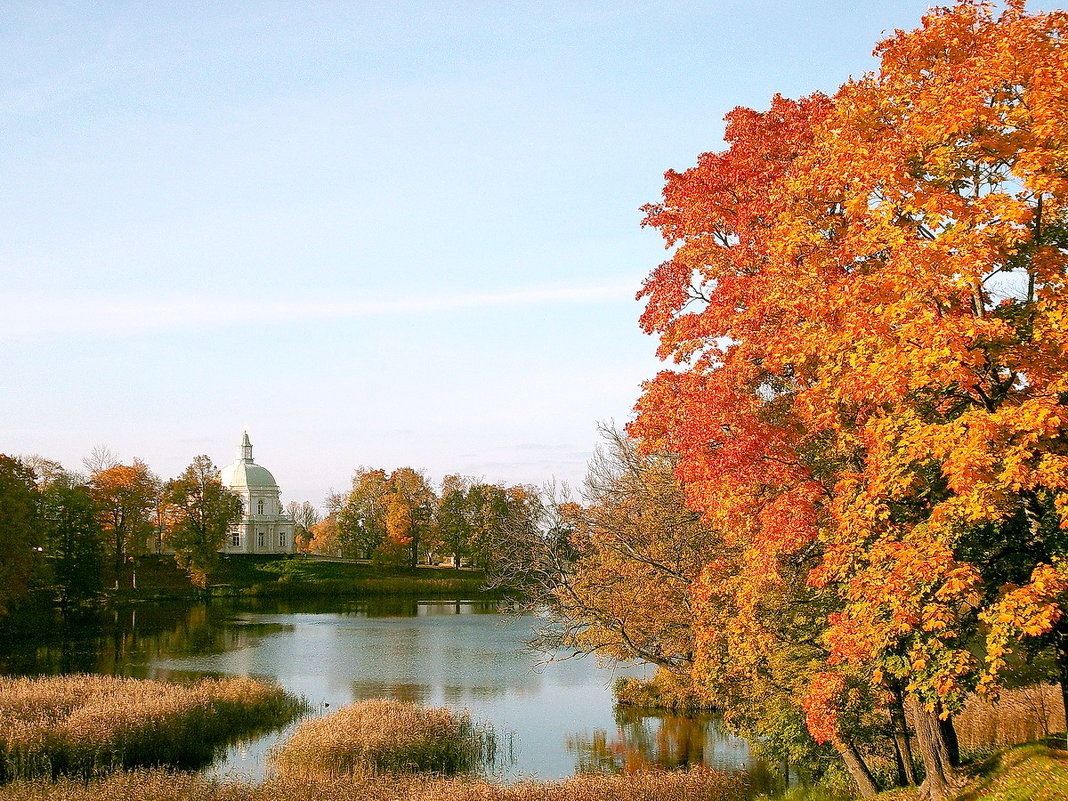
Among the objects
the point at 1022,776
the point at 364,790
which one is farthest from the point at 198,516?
the point at 1022,776

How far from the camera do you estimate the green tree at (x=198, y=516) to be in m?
70.2

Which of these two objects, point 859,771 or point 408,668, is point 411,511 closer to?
point 408,668

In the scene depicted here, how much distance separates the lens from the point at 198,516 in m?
73.6

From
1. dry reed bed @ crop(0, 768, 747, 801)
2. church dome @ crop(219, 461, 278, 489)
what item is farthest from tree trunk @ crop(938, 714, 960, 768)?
A: church dome @ crop(219, 461, 278, 489)

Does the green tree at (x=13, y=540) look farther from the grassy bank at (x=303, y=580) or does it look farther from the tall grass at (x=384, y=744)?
the tall grass at (x=384, y=744)

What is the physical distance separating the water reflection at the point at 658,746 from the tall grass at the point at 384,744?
2655 millimetres

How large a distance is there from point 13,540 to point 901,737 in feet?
144

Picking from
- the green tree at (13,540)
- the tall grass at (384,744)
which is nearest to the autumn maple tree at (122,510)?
the green tree at (13,540)

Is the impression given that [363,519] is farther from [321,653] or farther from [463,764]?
[463,764]

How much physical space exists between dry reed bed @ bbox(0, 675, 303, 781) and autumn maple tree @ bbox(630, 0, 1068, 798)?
552 inches

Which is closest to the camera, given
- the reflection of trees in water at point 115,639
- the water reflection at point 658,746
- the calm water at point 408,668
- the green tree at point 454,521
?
the water reflection at point 658,746

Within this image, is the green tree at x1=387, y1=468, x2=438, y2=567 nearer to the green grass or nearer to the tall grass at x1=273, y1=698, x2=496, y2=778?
the tall grass at x1=273, y1=698, x2=496, y2=778

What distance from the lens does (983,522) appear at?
37.1 feet

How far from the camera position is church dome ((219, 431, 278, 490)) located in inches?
4048
